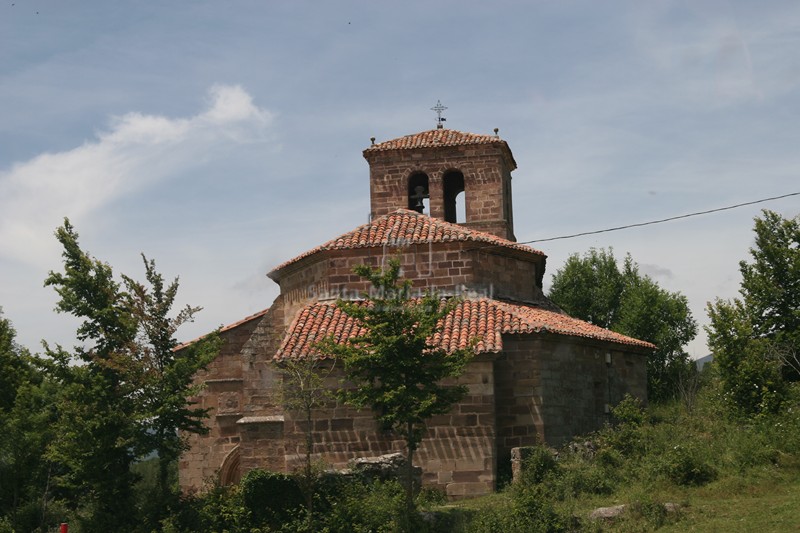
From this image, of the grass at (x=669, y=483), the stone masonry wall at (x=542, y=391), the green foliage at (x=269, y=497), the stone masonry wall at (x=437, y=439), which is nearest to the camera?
the grass at (x=669, y=483)

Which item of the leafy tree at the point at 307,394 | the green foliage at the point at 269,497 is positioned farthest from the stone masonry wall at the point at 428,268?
the green foliage at the point at 269,497

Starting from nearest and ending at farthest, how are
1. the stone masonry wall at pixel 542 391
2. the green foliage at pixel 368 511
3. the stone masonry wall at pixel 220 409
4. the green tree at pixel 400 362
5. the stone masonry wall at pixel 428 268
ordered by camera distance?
the green foliage at pixel 368 511 < the green tree at pixel 400 362 < the stone masonry wall at pixel 542 391 < the stone masonry wall at pixel 428 268 < the stone masonry wall at pixel 220 409

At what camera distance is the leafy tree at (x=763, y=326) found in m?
22.3

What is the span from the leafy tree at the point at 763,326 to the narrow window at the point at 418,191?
938cm

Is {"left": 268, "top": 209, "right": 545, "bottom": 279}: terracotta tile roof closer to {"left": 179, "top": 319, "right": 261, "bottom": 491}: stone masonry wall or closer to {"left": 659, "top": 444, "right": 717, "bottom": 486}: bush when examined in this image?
{"left": 179, "top": 319, "right": 261, "bottom": 491}: stone masonry wall

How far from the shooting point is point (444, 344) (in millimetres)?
21453

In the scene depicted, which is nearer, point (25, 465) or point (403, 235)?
point (25, 465)

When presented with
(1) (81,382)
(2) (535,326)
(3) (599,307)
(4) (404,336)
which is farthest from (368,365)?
(3) (599,307)

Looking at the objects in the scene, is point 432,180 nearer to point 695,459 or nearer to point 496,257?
point 496,257

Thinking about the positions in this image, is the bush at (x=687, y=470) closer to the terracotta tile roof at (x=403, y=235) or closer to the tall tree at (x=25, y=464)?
the terracotta tile roof at (x=403, y=235)

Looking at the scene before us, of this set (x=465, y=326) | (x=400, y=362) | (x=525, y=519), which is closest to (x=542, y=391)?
(x=465, y=326)

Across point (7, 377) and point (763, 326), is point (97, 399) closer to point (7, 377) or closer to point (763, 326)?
point (7, 377)

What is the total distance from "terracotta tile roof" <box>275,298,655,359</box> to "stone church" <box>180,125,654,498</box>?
5cm

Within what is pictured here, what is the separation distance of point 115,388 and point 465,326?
26.0 ft
